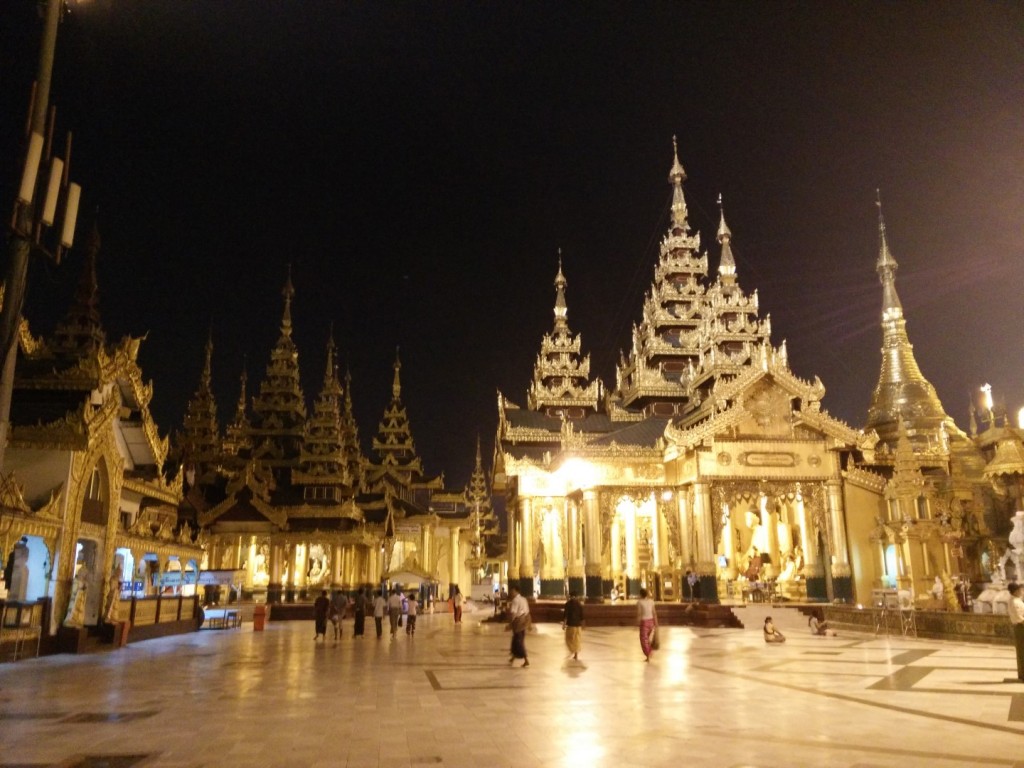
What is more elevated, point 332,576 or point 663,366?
point 663,366

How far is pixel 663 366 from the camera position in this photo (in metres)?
46.5

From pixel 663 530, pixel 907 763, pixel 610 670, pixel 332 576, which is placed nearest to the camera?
pixel 907 763

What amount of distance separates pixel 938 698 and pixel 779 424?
21.7 metres

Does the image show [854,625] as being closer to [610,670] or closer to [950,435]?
[610,670]

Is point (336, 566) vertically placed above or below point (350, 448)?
below

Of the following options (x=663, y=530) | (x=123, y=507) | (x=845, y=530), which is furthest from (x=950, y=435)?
(x=123, y=507)

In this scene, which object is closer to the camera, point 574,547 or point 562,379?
point 574,547

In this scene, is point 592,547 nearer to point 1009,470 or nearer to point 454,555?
point 1009,470

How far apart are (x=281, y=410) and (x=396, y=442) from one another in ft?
34.0

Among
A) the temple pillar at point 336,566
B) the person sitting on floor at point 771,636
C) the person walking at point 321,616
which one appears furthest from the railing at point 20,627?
the temple pillar at point 336,566

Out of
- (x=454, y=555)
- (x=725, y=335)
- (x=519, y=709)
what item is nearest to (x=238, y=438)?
(x=454, y=555)

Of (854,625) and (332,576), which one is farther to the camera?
(332,576)

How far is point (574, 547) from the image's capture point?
113ft

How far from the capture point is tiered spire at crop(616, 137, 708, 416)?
43.4m
